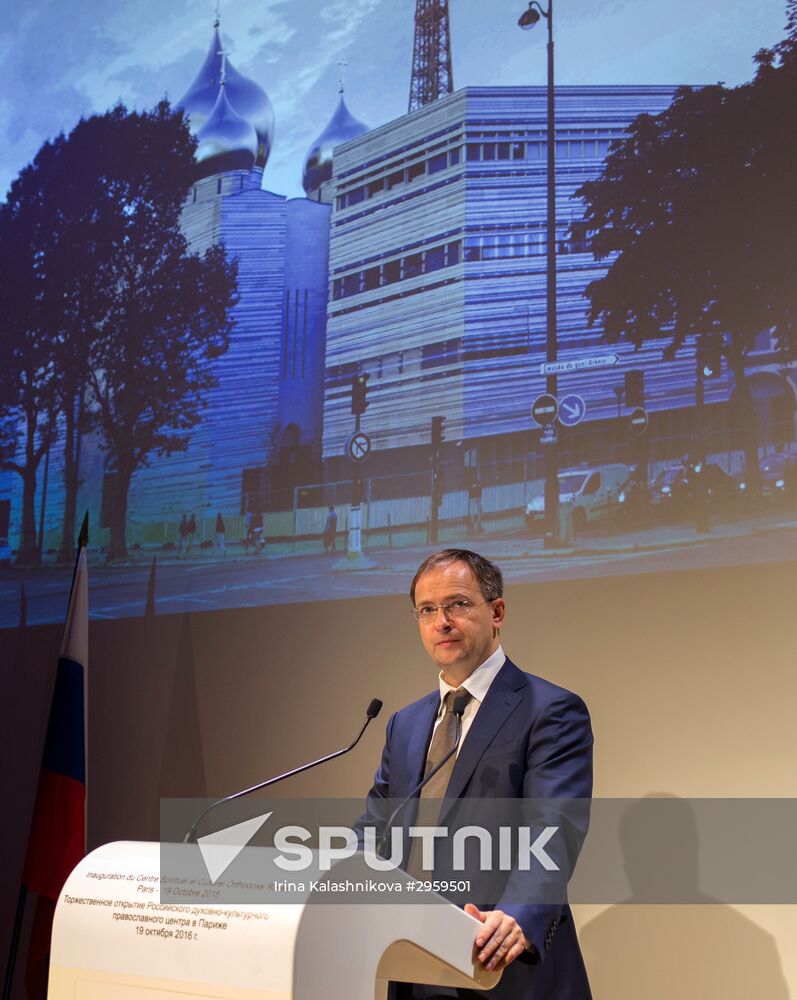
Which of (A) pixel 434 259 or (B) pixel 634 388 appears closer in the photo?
A: (B) pixel 634 388

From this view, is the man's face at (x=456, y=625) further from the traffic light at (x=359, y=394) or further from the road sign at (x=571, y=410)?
the traffic light at (x=359, y=394)

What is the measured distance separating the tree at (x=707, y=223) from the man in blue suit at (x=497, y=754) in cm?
117

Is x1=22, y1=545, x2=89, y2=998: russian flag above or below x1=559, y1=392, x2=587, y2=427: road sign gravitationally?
below

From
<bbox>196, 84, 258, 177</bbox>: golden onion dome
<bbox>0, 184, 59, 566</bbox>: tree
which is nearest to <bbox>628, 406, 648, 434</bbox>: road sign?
<bbox>196, 84, 258, 177</bbox>: golden onion dome

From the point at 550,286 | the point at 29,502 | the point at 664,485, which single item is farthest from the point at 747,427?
the point at 29,502

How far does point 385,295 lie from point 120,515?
1399 mm

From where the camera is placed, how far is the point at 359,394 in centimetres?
370

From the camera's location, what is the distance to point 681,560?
2.98 meters

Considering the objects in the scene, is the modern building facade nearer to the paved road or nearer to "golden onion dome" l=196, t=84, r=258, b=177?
the paved road

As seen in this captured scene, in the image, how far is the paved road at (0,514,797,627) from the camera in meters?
2.93

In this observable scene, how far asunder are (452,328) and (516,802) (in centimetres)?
193

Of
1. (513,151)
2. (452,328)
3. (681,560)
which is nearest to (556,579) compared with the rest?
(681,560)

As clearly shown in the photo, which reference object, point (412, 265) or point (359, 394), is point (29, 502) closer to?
point (359, 394)

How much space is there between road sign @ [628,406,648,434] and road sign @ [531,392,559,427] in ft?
0.82
